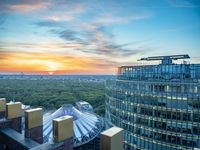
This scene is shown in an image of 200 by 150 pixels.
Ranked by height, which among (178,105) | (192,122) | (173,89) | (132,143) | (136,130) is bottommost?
(132,143)

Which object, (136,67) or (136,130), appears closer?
(136,130)

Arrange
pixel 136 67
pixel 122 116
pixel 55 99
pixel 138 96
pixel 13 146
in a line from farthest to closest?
pixel 55 99
pixel 136 67
pixel 122 116
pixel 138 96
pixel 13 146

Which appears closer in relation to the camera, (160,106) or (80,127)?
(80,127)

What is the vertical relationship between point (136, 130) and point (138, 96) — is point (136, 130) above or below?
below

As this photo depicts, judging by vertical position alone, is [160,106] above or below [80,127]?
above

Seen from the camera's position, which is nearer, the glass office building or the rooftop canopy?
the rooftop canopy

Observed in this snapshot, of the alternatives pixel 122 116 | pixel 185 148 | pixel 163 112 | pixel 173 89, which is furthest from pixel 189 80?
pixel 122 116

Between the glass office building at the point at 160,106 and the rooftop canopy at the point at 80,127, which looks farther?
the glass office building at the point at 160,106

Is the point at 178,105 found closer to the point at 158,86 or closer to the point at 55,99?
the point at 158,86
